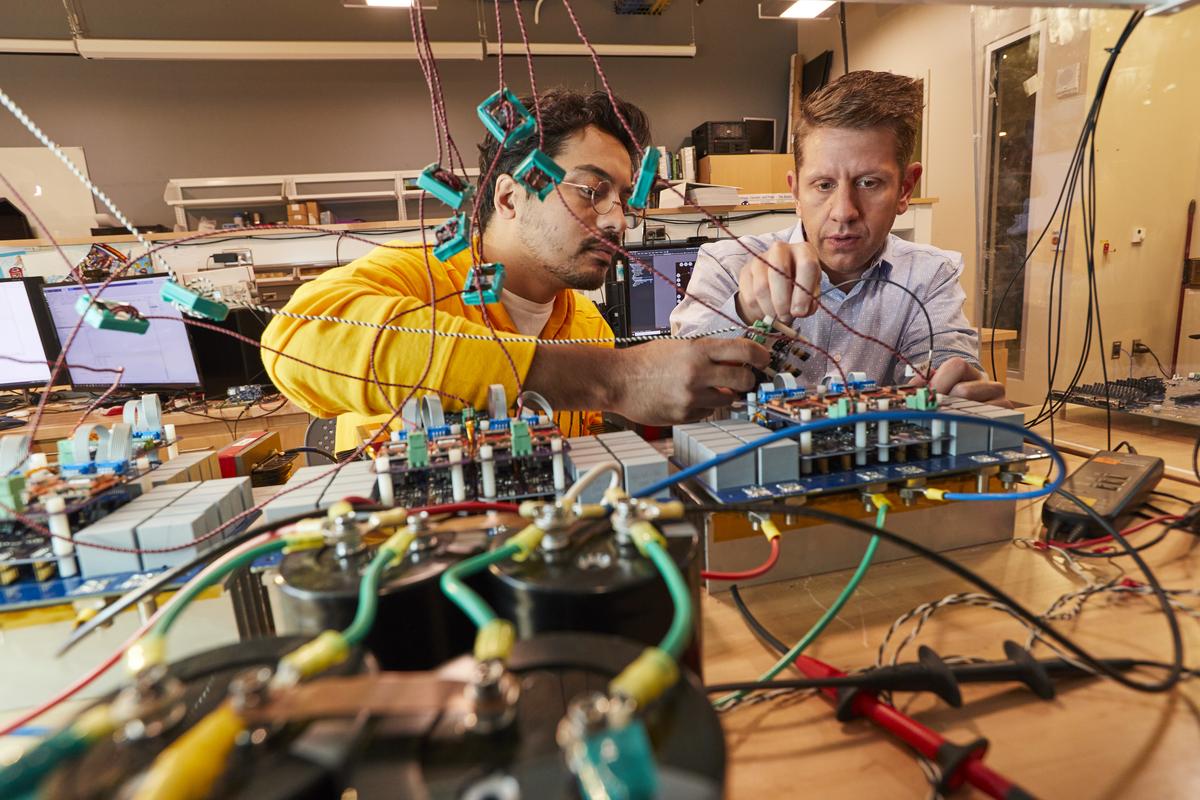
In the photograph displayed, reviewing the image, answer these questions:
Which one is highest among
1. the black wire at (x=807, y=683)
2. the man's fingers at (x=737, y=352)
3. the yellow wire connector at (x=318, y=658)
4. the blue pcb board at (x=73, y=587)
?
the man's fingers at (x=737, y=352)

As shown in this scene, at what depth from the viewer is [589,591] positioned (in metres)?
0.30

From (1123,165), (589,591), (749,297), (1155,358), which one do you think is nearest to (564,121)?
(749,297)

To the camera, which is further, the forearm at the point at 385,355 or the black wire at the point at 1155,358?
the black wire at the point at 1155,358

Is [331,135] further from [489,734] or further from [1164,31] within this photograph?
[489,734]

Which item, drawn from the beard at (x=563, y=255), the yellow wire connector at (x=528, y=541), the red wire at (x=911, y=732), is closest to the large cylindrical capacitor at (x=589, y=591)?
the yellow wire connector at (x=528, y=541)

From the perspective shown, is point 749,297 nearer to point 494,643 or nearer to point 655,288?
point 494,643

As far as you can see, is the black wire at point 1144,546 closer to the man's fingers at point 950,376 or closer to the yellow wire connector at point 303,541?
the man's fingers at point 950,376

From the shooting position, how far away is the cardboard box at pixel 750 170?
388 centimetres

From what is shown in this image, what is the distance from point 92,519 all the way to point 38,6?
5.45 meters

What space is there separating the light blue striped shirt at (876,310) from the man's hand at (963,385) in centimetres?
37

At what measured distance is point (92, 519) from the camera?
599mm

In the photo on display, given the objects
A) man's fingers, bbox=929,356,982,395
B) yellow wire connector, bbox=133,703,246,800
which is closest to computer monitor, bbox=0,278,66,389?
yellow wire connector, bbox=133,703,246,800

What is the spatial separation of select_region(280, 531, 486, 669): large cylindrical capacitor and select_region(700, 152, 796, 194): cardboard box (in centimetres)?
398

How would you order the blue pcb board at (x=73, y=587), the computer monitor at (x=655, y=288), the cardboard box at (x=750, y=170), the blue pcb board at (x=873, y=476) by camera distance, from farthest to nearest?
the cardboard box at (x=750, y=170)
the computer monitor at (x=655, y=288)
the blue pcb board at (x=873, y=476)
the blue pcb board at (x=73, y=587)
